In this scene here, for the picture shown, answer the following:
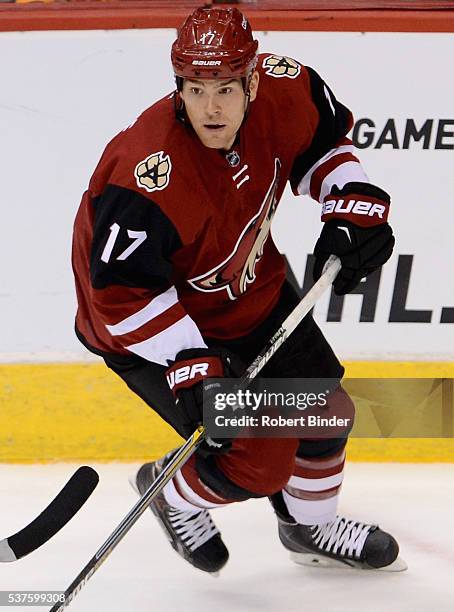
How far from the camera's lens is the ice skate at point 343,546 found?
242cm

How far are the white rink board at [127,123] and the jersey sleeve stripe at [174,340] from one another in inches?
37.7

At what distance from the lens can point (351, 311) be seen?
2.98 m

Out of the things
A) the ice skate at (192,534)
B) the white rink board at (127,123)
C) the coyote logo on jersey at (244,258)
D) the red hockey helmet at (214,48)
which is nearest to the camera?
the red hockey helmet at (214,48)

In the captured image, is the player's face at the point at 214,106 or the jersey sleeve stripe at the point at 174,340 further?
the jersey sleeve stripe at the point at 174,340

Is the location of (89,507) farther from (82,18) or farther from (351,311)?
(82,18)

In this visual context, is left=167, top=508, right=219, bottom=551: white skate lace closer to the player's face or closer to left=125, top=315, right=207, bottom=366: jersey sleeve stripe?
left=125, top=315, right=207, bottom=366: jersey sleeve stripe

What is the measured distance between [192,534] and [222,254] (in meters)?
0.70

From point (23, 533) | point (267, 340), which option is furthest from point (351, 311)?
point (23, 533)

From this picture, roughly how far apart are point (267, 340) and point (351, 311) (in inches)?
27.6

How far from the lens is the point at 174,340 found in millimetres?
2029

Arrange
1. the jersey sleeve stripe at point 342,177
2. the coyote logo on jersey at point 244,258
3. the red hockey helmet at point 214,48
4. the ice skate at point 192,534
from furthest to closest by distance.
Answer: the ice skate at point 192,534 → the jersey sleeve stripe at point 342,177 → the coyote logo on jersey at point 244,258 → the red hockey helmet at point 214,48

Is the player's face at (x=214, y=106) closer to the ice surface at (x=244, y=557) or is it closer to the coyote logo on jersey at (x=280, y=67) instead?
the coyote logo on jersey at (x=280, y=67)

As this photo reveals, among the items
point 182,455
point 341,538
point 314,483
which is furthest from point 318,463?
point 182,455

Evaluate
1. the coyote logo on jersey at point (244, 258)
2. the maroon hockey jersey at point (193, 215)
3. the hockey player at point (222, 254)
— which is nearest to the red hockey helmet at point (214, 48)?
the hockey player at point (222, 254)
